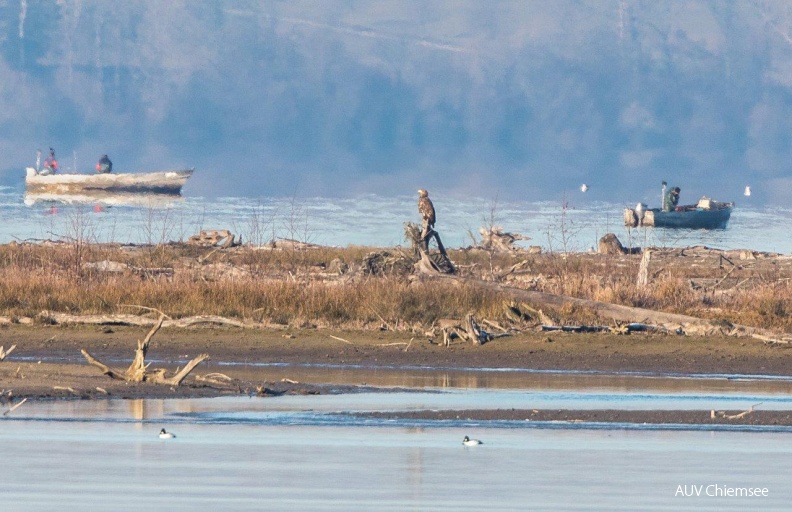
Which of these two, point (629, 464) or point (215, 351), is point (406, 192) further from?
point (629, 464)

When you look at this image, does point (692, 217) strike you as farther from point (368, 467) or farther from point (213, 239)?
point (368, 467)

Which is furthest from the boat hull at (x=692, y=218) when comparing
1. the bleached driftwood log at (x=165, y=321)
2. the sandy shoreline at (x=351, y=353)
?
the sandy shoreline at (x=351, y=353)

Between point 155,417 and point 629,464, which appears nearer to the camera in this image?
point 629,464

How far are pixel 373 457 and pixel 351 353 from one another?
9535mm

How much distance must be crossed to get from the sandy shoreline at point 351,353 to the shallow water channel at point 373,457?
215 centimetres

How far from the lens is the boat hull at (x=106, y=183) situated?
12256 centimetres

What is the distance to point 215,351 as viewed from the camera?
22.7 m

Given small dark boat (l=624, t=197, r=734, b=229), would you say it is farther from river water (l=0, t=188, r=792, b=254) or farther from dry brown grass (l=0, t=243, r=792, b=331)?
dry brown grass (l=0, t=243, r=792, b=331)

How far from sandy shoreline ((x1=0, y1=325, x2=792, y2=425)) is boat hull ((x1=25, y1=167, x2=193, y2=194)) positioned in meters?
97.7

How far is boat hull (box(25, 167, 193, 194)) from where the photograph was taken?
402 feet

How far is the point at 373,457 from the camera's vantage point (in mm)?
12992

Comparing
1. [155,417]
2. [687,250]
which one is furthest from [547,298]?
[687,250]

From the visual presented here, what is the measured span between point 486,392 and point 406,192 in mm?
124112

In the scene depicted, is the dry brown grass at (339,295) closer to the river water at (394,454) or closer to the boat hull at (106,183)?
the river water at (394,454)
